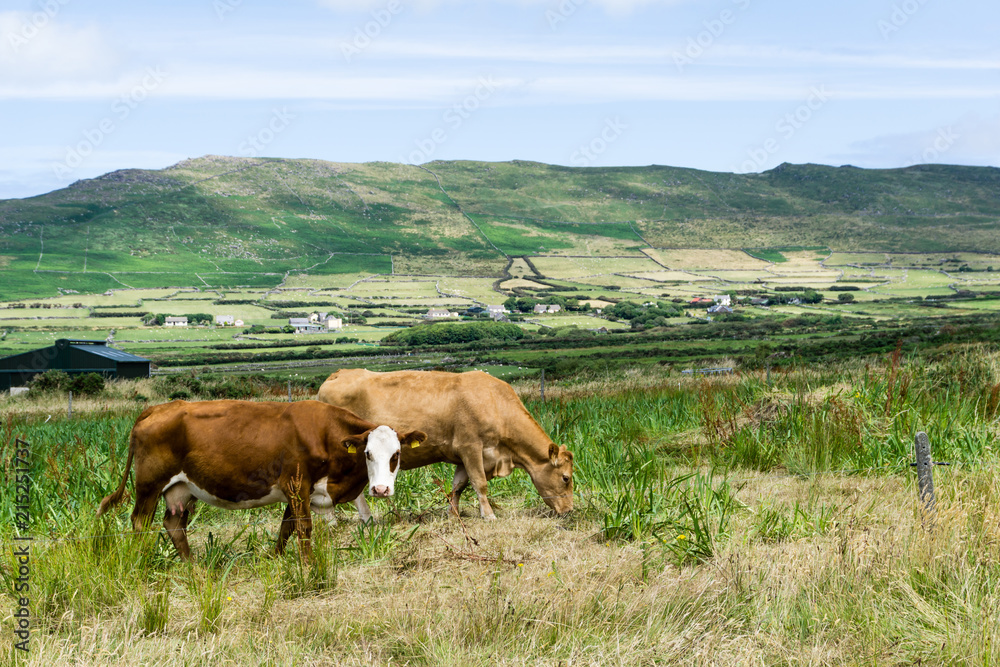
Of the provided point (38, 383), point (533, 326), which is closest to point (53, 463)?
point (38, 383)

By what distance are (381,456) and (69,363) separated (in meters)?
61.4

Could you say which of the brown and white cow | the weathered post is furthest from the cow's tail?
the weathered post

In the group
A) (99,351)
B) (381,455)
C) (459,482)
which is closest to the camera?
(381,455)

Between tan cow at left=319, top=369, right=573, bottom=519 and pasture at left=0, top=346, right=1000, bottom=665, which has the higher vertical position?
tan cow at left=319, top=369, right=573, bottom=519

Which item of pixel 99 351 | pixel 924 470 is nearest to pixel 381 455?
pixel 924 470

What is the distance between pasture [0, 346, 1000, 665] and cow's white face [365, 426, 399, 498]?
0.63 meters

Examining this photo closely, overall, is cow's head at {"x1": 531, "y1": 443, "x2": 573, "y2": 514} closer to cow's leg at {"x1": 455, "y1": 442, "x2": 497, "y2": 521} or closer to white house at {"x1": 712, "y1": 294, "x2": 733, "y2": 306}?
cow's leg at {"x1": 455, "y1": 442, "x2": 497, "y2": 521}

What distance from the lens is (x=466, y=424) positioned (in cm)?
934

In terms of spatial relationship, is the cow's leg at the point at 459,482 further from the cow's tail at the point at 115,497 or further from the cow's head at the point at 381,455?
the cow's tail at the point at 115,497

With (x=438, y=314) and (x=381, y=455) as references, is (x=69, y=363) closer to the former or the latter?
(x=381, y=455)

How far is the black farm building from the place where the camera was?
60.0 meters

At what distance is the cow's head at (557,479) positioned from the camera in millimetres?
9102

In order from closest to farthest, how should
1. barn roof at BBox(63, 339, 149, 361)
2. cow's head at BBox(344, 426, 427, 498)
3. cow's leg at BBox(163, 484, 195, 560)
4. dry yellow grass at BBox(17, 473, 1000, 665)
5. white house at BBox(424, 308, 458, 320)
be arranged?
dry yellow grass at BBox(17, 473, 1000, 665) → cow's head at BBox(344, 426, 427, 498) → cow's leg at BBox(163, 484, 195, 560) → barn roof at BBox(63, 339, 149, 361) → white house at BBox(424, 308, 458, 320)

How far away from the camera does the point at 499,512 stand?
31.2 feet
